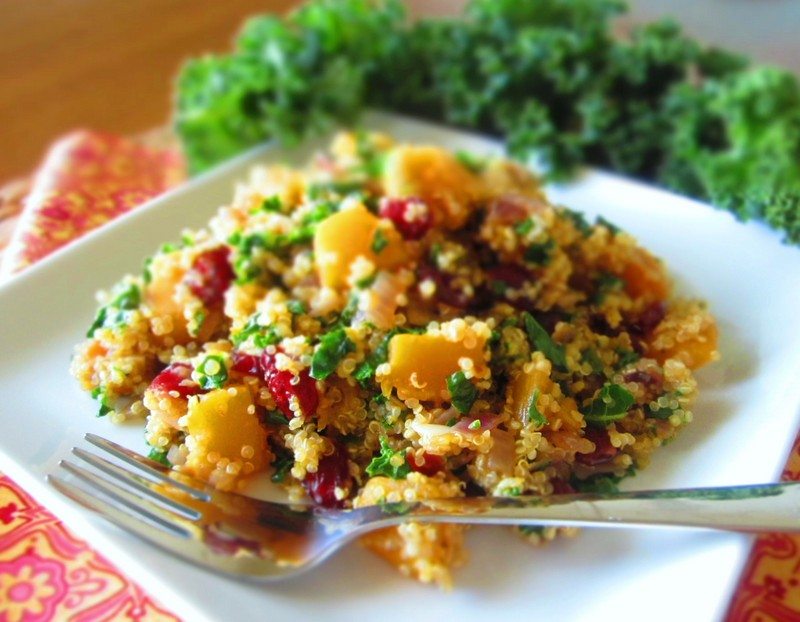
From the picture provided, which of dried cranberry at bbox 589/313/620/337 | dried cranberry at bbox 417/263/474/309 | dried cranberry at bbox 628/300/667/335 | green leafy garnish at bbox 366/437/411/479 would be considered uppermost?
dried cranberry at bbox 628/300/667/335

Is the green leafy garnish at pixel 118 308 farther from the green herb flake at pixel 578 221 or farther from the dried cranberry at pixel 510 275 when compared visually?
the green herb flake at pixel 578 221

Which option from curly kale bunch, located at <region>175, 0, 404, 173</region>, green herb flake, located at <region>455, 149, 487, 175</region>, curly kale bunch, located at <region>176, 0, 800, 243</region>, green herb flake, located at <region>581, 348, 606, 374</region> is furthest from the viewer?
curly kale bunch, located at <region>175, 0, 404, 173</region>

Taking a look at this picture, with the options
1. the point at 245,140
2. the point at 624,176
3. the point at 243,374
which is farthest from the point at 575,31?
the point at 243,374

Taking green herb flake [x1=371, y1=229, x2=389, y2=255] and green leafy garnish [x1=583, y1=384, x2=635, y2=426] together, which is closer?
green leafy garnish [x1=583, y1=384, x2=635, y2=426]

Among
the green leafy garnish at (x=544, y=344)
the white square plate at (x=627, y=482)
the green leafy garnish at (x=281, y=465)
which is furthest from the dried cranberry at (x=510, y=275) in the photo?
the green leafy garnish at (x=281, y=465)

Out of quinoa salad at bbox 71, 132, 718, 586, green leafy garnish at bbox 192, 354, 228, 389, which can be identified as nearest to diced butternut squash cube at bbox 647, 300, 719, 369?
quinoa salad at bbox 71, 132, 718, 586

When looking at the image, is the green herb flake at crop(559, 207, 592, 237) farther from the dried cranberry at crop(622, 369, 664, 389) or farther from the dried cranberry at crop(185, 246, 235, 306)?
the dried cranberry at crop(185, 246, 235, 306)

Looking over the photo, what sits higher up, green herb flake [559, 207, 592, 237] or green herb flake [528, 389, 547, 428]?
green herb flake [559, 207, 592, 237]
